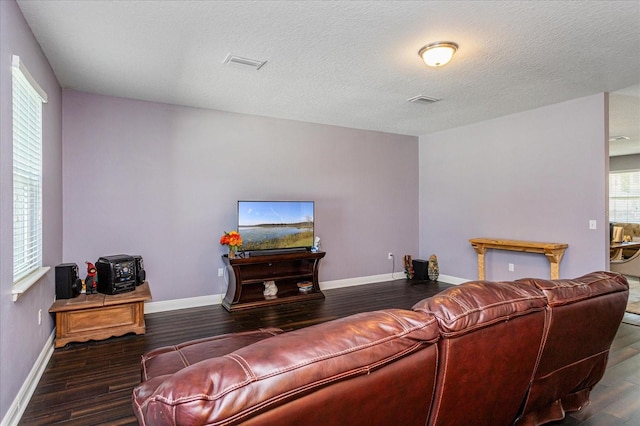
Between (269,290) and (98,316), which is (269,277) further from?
(98,316)

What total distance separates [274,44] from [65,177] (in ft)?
9.38

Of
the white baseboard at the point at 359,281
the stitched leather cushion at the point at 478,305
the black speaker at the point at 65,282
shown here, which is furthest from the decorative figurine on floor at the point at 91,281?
the stitched leather cushion at the point at 478,305

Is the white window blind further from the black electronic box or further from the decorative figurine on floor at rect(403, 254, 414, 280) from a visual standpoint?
the decorative figurine on floor at rect(403, 254, 414, 280)

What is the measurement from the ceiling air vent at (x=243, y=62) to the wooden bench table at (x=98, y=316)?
8.02ft

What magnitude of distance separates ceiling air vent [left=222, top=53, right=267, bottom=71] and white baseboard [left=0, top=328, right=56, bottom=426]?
9.54 feet

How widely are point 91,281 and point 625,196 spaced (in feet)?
36.5

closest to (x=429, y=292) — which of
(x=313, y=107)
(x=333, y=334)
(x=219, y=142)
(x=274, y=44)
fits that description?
(x=313, y=107)

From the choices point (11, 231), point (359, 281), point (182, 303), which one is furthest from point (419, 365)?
point (359, 281)

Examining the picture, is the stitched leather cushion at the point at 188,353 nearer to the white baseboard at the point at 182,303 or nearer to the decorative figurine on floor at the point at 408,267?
the white baseboard at the point at 182,303

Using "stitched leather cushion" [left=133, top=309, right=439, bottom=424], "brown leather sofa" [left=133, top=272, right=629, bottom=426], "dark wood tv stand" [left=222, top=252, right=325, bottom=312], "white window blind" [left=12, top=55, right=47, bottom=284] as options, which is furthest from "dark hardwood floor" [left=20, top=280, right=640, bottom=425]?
"stitched leather cushion" [left=133, top=309, right=439, bottom=424]

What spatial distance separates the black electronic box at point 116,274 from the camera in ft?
12.1

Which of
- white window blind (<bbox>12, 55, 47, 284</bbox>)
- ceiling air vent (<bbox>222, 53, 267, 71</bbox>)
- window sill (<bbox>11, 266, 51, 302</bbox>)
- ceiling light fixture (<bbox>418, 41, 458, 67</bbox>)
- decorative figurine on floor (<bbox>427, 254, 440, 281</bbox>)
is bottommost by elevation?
decorative figurine on floor (<bbox>427, 254, 440, 281</bbox>)

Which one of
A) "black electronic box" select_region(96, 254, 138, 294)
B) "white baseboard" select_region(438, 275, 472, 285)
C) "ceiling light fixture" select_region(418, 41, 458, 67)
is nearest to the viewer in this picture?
"ceiling light fixture" select_region(418, 41, 458, 67)

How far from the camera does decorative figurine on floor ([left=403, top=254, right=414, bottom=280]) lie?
6.34m
